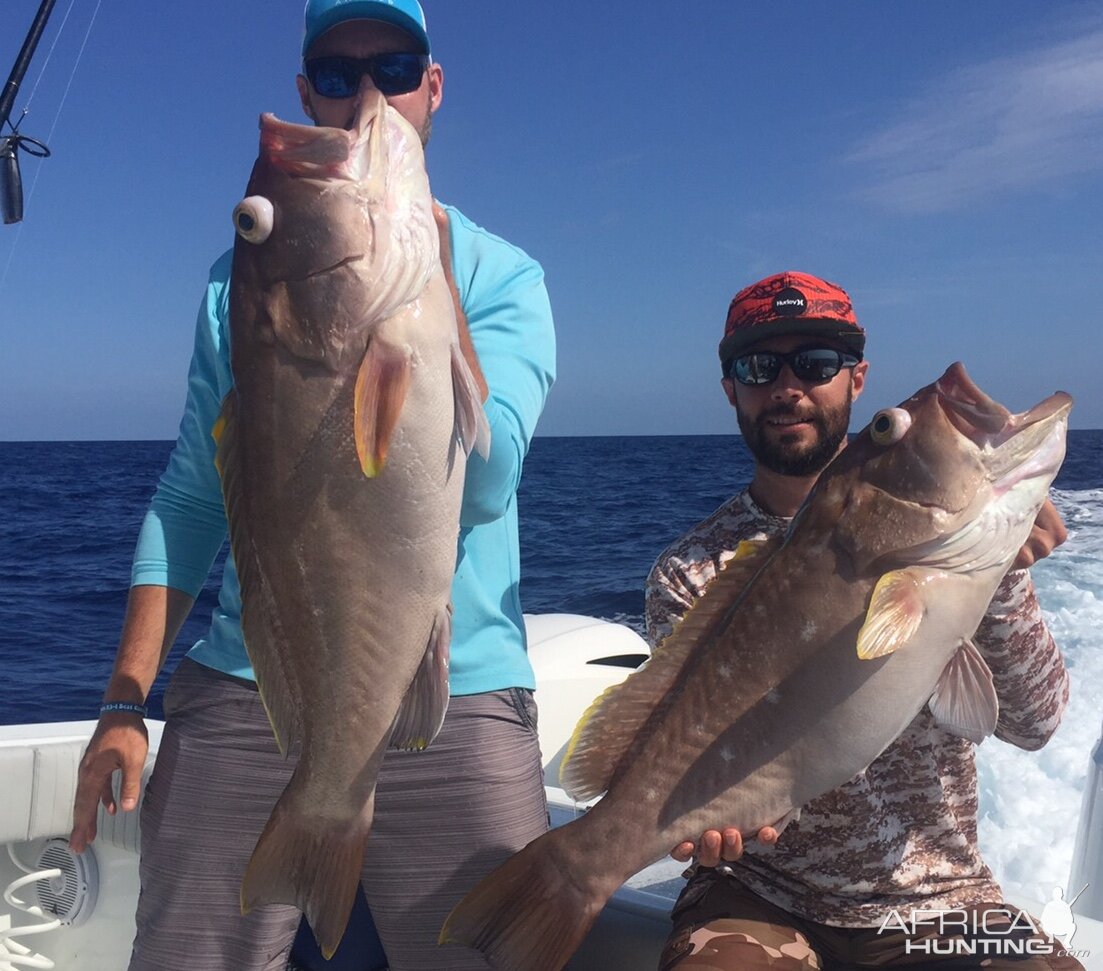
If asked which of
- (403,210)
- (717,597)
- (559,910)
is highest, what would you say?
(403,210)

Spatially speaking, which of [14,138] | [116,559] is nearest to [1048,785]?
[14,138]

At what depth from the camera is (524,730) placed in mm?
2457

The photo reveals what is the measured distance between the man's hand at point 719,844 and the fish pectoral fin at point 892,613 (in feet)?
1.77

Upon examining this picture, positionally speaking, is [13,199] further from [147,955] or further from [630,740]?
[630,740]

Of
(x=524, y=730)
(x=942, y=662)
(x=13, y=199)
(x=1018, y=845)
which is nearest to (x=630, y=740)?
(x=524, y=730)

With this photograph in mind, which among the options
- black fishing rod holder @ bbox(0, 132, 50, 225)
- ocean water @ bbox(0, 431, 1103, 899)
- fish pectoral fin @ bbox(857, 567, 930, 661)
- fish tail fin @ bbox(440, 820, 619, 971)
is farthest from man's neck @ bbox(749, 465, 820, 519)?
black fishing rod holder @ bbox(0, 132, 50, 225)

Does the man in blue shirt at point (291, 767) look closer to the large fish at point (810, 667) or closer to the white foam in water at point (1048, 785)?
the large fish at point (810, 667)

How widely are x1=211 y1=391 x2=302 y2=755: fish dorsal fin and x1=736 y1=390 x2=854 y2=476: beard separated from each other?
5.21ft

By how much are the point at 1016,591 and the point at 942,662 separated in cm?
52

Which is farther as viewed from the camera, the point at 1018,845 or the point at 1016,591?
the point at 1018,845

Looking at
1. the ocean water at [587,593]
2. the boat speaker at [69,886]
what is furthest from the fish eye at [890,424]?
the boat speaker at [69,886]

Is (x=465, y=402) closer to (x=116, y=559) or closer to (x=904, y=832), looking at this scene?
(x=904, y=832)

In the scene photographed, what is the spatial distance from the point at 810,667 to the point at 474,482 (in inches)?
34.5

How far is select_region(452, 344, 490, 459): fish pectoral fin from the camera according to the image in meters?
1.70
